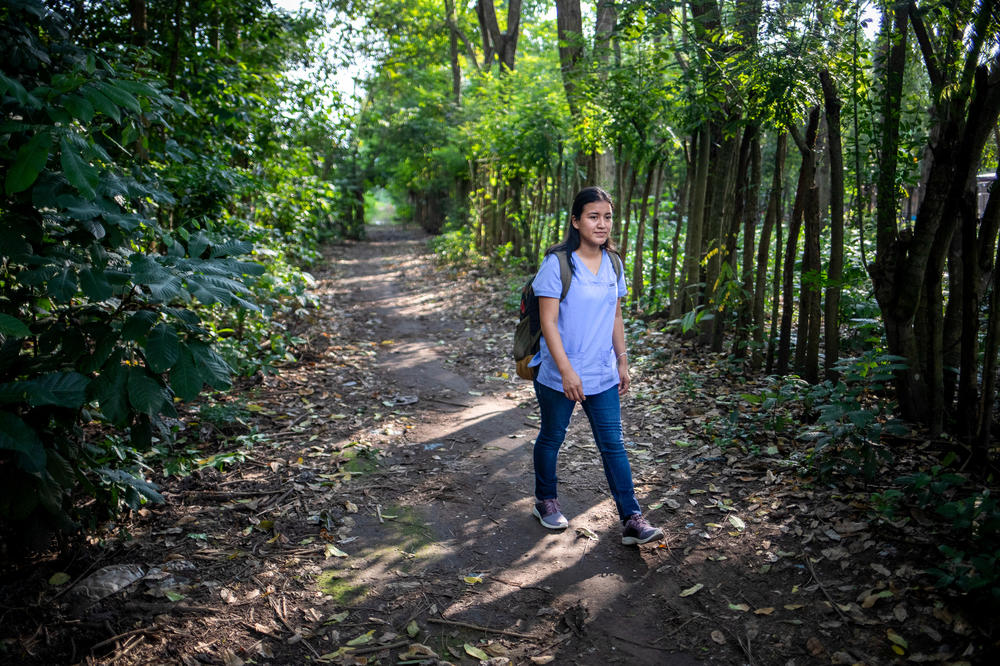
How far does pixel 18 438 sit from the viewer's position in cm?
220

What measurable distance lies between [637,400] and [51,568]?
183 inches

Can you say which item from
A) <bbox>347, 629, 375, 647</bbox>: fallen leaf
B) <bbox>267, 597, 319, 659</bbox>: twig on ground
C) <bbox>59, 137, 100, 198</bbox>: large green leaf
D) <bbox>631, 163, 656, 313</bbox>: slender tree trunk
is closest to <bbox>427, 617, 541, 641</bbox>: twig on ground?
<bbox>347, 629, 375, 647</bbox>: fallen leaf

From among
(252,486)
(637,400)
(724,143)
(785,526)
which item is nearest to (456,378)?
(637,400)

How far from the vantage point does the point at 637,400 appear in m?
6.14

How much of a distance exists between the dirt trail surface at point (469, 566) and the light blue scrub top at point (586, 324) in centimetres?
102

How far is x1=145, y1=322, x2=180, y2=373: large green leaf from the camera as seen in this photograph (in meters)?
2.47

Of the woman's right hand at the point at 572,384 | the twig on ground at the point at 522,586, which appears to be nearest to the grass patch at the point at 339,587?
the twig on ground at the point at 522,586

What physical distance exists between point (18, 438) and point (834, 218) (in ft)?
16.3

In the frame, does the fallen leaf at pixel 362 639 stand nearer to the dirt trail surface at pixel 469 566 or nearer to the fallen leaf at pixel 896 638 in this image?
the dirt trail surface at pixel 469 566

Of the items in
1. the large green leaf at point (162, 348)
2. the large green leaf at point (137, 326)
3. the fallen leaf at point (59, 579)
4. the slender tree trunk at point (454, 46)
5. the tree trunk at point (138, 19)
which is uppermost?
the slender tree trunk at point (454, 46)

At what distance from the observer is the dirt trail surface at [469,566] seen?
2834 millimetres

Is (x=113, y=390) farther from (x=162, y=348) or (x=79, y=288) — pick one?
(x=79, y=288)

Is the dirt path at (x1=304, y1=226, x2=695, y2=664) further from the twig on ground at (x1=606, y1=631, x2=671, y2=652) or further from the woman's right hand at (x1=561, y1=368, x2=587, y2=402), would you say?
the woman's right hand at (x1=561, y1=368, x2=587, y2=402)

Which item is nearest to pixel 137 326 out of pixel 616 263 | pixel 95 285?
pixel 95 285
